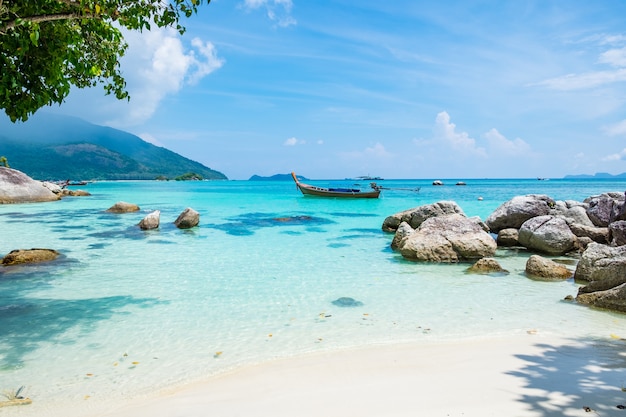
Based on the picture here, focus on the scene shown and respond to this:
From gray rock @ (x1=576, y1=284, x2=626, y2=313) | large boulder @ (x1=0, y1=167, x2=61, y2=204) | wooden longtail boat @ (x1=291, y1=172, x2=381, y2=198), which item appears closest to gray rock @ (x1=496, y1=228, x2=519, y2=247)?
gray rock @ (x1=576, y1=284, x2=626, y2=313)

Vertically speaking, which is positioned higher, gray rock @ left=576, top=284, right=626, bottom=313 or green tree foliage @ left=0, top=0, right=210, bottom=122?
green tree foliage @ left=0, top=0, right=210, bottom=122

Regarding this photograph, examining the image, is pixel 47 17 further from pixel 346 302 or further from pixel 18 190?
pixel 18 190

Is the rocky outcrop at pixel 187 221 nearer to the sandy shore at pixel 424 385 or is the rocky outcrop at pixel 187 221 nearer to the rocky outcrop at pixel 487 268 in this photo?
the rocky outcrop at pixel 487 268

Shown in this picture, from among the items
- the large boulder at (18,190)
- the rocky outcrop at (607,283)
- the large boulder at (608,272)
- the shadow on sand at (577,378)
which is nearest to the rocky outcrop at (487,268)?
the rocky outcrop at (607,283)

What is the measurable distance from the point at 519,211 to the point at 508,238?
221 centimetres

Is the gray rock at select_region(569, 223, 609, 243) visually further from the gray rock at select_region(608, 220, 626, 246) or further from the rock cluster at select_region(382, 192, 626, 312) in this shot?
the gray rock at select_region(608, 220, 626, 246)

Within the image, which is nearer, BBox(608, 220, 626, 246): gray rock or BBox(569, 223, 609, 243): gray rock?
BBox(608, 220, 626, 246): gray rock

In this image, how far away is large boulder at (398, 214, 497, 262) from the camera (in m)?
13.0

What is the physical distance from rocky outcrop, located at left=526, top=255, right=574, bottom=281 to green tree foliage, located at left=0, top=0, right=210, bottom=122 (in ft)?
33.4

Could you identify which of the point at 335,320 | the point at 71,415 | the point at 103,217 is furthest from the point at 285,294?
the point at 103,217

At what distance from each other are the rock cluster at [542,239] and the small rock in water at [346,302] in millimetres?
4416

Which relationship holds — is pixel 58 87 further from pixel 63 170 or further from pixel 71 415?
pixel 63 170

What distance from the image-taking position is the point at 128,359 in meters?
6.02

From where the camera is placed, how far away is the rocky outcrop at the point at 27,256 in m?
12.0
